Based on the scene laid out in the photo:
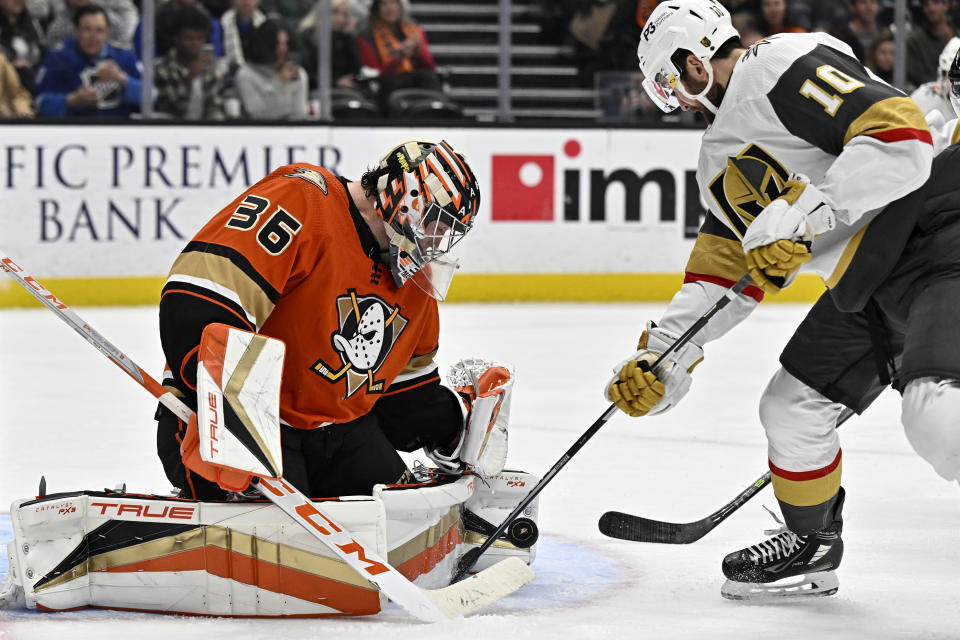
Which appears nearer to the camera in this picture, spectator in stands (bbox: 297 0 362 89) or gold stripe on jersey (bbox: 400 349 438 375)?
gold stripe on jersey (bbox: 400 349 438 375)

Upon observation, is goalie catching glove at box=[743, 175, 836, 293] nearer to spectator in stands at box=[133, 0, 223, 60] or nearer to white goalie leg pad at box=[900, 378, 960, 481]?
white goalie leg pad at box=[900, 378, 960, 481]

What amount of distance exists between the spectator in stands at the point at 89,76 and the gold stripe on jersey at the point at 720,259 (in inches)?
186

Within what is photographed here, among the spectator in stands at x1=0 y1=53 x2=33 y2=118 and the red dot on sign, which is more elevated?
the spectator in stands at x1=0 y1=53 x2=33 y2=118

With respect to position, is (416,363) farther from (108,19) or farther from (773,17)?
(773,17)

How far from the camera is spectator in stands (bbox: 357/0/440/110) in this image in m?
7.44

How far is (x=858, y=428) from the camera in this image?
4312mm

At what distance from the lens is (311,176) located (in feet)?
8.21

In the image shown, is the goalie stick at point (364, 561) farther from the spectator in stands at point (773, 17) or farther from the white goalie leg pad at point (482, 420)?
the spectator in stands at point (773, 17)

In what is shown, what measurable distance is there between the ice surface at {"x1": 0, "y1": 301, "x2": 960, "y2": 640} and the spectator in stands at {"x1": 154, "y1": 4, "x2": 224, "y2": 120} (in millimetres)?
1201

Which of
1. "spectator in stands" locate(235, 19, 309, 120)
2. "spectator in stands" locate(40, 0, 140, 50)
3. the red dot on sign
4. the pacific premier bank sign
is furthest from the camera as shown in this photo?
the red dot on sign

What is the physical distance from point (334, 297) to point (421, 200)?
0.23 metres

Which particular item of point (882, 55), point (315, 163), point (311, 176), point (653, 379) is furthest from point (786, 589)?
point (882, 55)

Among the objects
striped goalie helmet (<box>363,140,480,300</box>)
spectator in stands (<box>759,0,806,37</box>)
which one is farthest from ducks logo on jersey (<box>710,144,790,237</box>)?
spectator in stands (<box>759,0,806,37</box>)

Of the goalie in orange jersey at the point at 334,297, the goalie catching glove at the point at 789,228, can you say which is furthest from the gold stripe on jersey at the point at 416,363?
the goalie catching glove at the point at 789,228
